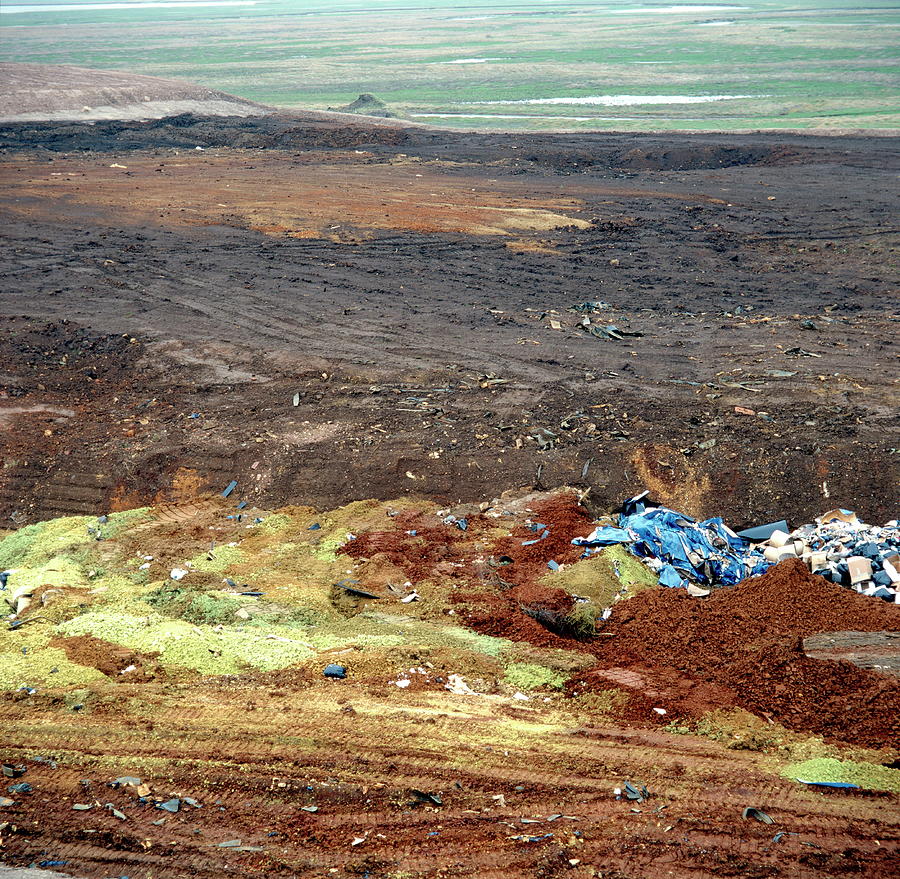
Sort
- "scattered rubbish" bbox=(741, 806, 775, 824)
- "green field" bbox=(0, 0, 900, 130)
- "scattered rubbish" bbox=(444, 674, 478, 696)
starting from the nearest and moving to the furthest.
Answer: "scattered rubbish" bbox=(741, 806, 775, 824) < "scattered rubbish" bbox=(444, 674, 478, 696) < "green field" bbox=(0, 0, 900, 130)

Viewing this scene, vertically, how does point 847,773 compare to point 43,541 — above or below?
below

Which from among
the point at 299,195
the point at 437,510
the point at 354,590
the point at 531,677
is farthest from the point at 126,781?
the point at 299,195

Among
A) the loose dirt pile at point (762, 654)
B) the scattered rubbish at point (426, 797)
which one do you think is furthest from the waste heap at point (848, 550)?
the scattered rubbish at point (426, 797)

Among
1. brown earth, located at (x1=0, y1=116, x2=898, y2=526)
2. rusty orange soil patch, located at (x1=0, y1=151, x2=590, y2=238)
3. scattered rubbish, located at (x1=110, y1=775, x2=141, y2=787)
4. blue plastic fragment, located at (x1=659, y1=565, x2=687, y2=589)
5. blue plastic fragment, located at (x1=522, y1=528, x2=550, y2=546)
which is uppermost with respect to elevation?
rusty orange soil patch, located at (x1=0, y1=151, x2=590, y2=238)

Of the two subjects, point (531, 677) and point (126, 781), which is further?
point (531, 677)

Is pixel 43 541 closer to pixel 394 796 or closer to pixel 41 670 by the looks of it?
pixel 41 670

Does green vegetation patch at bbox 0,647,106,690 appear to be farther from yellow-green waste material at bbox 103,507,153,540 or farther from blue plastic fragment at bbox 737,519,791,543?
blue plastic fragment at bbox 737,519,791,543

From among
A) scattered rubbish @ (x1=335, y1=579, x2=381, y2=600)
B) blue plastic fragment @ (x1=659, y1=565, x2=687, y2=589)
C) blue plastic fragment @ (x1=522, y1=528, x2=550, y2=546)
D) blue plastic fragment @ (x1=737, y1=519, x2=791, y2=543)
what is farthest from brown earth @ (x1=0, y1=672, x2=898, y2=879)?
blue plastic fragment @ (x1=737, y1=519, x2=791, y2=543)

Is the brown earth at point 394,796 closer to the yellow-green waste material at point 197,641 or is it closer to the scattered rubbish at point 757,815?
the scattered rubbish at point 757,815
